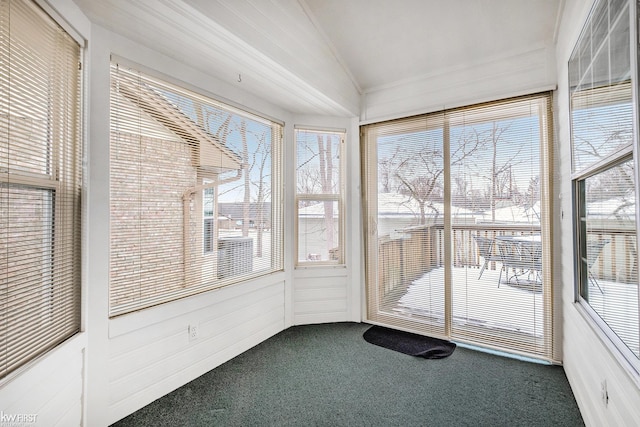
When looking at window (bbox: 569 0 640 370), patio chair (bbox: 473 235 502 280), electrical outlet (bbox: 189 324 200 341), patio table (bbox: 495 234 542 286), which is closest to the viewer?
window (bbox: 569 0 640 370)

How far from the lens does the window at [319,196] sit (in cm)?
342

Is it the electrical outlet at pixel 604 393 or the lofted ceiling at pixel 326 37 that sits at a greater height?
the lofted ceiling at pixel 326 37

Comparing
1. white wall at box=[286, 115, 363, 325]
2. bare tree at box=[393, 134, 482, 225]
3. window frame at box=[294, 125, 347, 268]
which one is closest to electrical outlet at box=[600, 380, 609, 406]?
bare tree at box=[393, 134, 482, 225]

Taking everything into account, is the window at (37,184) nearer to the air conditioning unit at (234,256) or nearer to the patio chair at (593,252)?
the air conditioning unit at (234,256)

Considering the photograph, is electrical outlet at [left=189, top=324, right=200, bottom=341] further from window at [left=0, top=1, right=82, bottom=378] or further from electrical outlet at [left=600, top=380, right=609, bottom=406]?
electrical outlet at [left=600, top=380, right=609, bottom=406]

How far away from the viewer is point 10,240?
1283mm

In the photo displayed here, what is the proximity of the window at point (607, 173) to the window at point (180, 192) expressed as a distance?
8.05 feet

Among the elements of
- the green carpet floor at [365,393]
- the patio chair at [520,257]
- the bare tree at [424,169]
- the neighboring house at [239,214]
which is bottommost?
the green carpet floor at [365,393]

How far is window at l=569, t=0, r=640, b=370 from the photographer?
1.21 m

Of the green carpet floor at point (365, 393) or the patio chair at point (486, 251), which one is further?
the patio chair at point (486, 251)

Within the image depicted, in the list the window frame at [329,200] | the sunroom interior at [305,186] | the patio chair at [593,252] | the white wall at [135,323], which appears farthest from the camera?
the window frame at [329,200]

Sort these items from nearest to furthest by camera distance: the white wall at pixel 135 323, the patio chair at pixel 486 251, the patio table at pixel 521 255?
1. the white wall at pixel 135 323
2. the patio table at pixel 521 255
3. the patio chair at pixel 486 251

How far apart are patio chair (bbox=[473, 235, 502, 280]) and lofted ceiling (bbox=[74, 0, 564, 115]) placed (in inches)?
64.5

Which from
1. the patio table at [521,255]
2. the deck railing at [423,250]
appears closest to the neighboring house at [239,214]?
the deck railing at [423,250]
